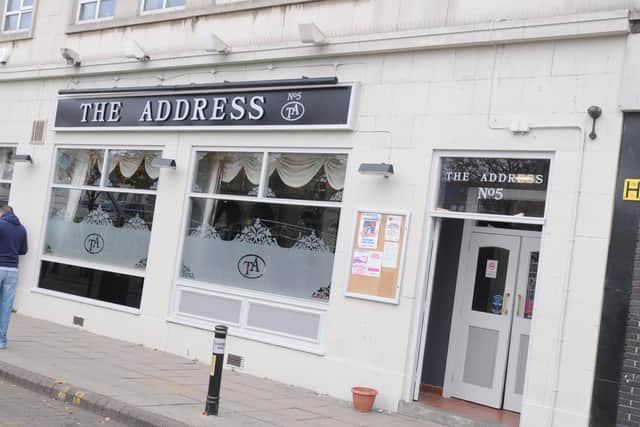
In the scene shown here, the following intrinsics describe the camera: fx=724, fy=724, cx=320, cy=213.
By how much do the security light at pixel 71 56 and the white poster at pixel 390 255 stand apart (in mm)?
6861

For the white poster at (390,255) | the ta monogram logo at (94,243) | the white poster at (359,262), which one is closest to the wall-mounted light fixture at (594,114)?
the white poster at (390,255)

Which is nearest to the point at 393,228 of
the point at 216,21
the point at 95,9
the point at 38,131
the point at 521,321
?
the point at 521,321

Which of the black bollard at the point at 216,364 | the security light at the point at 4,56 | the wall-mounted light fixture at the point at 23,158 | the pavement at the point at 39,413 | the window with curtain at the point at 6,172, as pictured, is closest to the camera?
the pavement at the point at 39,413

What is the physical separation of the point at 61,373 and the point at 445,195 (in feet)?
15.9

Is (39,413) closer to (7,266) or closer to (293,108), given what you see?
(7,266)

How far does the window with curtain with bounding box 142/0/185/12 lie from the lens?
11611 millimetres

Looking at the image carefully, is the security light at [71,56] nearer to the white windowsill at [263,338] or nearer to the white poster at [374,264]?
the white windowsill at [263,338]

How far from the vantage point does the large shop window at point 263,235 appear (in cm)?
941

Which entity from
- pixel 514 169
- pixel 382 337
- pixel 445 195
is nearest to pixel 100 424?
pixel 382 337

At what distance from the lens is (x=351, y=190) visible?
9102mm

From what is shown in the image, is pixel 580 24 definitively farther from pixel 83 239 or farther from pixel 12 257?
pixel 83 239

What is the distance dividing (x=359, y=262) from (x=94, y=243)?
5.37 meters

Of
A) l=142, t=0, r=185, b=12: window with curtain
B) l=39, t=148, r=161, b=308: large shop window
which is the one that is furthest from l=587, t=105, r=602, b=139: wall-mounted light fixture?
l=142, t=0, r=185, b=12: window with curtain

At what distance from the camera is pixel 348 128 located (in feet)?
29.9
